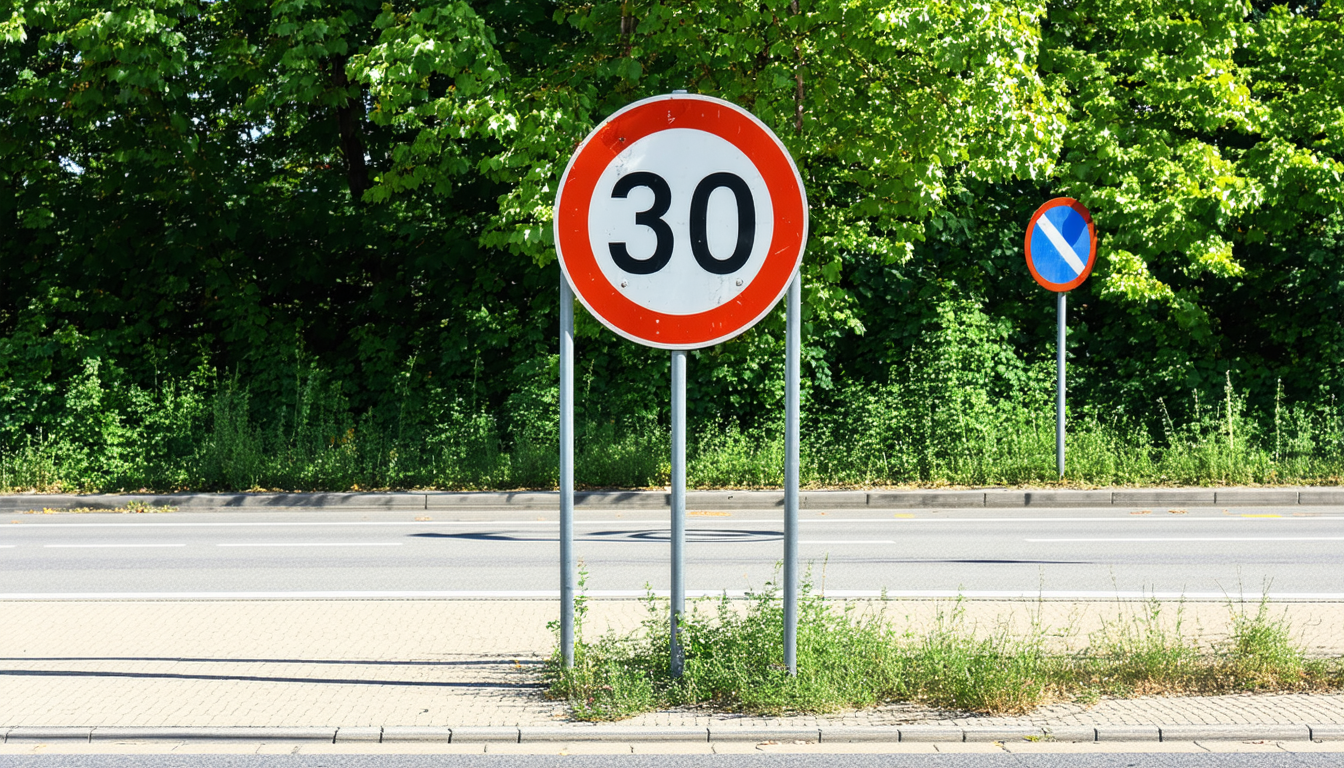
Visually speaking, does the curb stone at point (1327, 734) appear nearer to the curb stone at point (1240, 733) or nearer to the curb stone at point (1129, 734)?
the curb stone at point (1240, 733)

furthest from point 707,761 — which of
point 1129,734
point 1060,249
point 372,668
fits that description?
point 1060,249

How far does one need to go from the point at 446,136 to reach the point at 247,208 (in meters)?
5.36

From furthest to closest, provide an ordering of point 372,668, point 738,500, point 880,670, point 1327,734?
point 738,500
point 372,668
point 880,670
point 1327,734

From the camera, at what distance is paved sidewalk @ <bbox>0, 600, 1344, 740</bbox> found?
496cm

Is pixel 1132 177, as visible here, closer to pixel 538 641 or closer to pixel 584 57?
pixel 584 57

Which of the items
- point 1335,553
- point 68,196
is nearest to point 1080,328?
point 1335,553

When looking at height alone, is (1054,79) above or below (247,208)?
above

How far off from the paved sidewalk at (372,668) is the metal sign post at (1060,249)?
7284mm

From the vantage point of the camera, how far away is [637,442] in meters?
15.1

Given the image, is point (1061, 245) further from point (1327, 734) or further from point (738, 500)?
point (1327, 734)

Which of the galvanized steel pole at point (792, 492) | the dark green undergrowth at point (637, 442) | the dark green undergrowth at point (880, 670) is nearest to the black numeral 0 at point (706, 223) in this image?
the galvanized steel pole at point (792, 492)

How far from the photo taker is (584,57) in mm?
14211

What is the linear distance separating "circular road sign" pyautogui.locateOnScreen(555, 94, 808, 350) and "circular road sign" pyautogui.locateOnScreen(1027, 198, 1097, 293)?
10.1 m

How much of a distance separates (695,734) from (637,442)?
1037 centimetres
